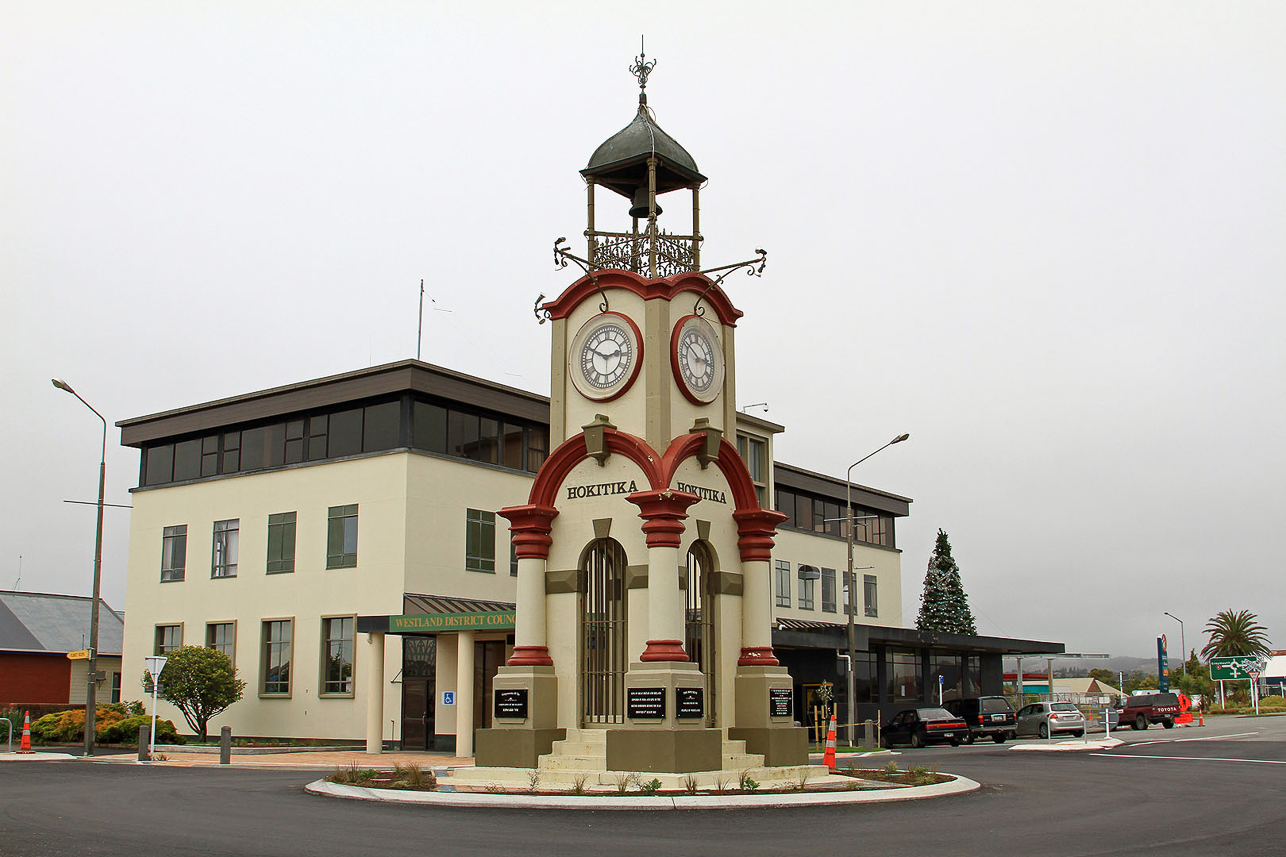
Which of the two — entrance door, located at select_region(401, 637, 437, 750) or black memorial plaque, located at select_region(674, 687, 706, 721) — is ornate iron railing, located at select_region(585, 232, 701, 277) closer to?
black memorial plaque, located at select_region(674, 687, 706, 721)

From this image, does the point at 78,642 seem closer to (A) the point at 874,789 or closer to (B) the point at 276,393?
(B) the point at 276,393

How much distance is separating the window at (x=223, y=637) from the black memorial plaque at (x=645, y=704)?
2826 centimetres

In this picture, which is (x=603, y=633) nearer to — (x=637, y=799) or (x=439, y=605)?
(x=637, y=799)

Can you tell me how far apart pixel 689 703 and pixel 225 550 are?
1192 inches

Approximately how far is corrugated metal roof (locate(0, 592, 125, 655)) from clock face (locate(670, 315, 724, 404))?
137 feet

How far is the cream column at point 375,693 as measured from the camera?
3716 centimetres

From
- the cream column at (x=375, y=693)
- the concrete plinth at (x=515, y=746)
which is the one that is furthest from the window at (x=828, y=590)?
the concrete plinth at (x=515, y=746)

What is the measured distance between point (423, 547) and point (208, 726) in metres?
11.2

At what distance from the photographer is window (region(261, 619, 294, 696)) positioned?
43.4m

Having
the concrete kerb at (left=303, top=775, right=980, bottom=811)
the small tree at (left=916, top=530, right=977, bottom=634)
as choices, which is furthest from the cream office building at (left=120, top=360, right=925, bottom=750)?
the small tree at (left=916, top=530, right=977, bottom=634)

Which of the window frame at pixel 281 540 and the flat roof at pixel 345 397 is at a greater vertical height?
the flat roof at pixel 345 397

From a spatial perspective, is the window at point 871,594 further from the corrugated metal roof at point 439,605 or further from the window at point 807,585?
the corrugated metal roof at point 439,605

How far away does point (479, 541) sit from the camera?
4391cm

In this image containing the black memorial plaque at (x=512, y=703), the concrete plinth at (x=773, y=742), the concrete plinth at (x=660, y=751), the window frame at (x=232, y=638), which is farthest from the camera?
the window frame at (x=232, y=638)
